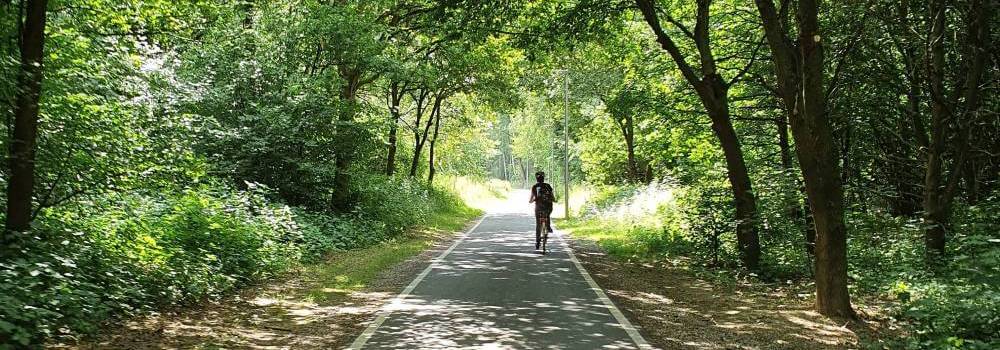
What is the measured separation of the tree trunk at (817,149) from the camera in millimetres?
7445

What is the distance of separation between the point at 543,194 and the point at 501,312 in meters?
7.92

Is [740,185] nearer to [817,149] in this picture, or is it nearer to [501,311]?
[817,149]

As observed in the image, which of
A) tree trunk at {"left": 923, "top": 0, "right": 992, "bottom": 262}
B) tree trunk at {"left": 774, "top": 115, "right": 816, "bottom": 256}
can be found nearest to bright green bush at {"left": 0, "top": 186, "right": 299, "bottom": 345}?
tree trunk at {"left": 774, "top": 115, "right": 816, "bottom": 256}

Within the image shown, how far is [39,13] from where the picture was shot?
637 centimetres

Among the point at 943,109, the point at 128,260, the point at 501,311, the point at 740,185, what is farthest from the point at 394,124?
the point at 943,109

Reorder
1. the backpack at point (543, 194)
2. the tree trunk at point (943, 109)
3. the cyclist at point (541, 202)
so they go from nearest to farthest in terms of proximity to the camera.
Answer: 1. the tree trunk at point (943, 109)
2. the cyclist at point (541, 202)
3. the backpack at point (543, 194)

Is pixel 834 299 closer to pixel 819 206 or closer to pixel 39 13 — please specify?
pixel 819 206

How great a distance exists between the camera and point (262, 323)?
771 cm

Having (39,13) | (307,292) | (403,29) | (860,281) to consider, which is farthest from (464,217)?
(39,13)

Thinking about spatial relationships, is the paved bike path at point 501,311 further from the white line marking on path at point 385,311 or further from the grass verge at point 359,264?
the grass verge at point 359,264

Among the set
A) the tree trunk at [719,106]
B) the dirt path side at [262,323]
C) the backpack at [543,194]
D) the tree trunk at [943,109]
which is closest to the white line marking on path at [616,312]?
the backpack at [543,194]

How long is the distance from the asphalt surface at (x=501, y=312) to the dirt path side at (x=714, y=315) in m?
0.37

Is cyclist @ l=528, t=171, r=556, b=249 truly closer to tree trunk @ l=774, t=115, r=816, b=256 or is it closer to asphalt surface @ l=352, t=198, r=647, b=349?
asphalt surface @ l=352, t=198, r=647, b=349

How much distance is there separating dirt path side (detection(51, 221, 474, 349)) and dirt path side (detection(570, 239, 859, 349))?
349cm
